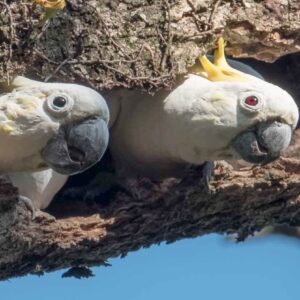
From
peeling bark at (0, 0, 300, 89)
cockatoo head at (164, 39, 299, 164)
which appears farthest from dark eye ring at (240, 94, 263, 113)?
peeling bark at (0, 0, 300, 89)

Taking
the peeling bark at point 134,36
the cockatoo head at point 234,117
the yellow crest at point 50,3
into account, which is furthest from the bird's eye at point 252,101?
the yellow crest at point 50,3

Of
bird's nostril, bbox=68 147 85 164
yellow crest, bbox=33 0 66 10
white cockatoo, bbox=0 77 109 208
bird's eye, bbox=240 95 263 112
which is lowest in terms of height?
bird's nostril, bbox=68 147 85 164

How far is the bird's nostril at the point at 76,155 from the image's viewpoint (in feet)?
10.0

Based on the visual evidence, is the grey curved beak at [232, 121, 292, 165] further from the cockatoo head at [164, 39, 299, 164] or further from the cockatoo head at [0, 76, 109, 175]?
the cockatoo head at [0, 76, 109, 175]

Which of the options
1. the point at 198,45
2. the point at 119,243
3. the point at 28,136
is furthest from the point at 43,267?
the point at 198,45

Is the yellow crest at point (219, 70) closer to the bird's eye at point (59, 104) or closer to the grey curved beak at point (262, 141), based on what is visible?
the grey curved beak at point (262, 141)

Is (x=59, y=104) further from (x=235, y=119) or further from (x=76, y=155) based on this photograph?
(x=235, y=119)

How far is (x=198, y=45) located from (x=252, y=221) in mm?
746

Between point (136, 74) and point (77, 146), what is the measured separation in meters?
0.27

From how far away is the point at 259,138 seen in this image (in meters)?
3.23

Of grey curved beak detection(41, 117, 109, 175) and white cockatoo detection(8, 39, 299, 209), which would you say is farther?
white cockatoo detection(8, 39, 299, 209)

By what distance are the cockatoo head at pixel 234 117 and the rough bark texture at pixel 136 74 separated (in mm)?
92

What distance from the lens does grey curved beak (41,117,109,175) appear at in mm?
3041

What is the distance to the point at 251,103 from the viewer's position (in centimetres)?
322
